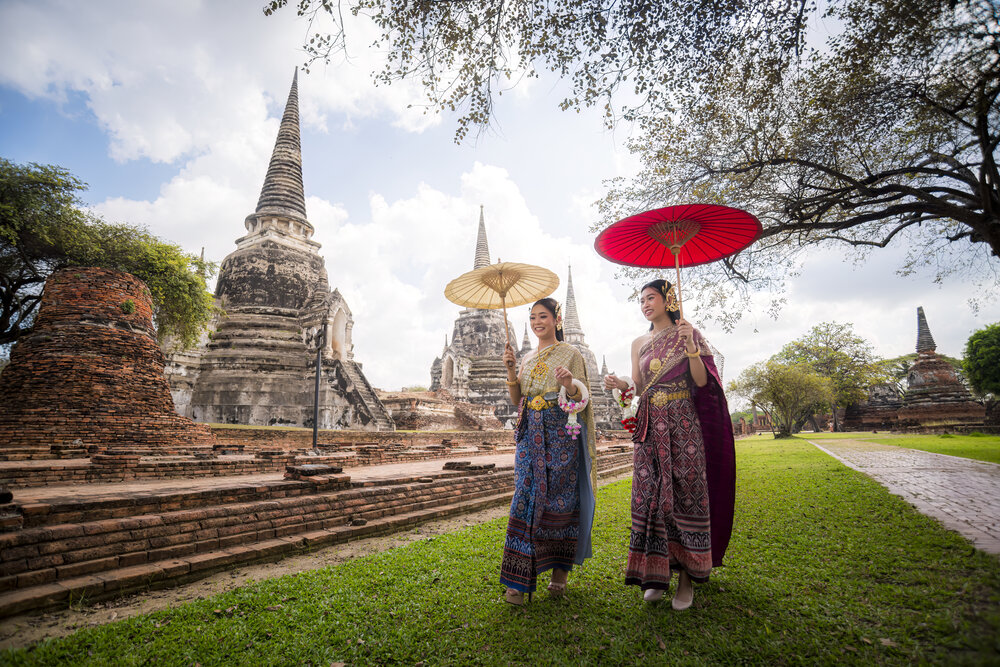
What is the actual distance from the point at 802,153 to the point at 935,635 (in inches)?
314

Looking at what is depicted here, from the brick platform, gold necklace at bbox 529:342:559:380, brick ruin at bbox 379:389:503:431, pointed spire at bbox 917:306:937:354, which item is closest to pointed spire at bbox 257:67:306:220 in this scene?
brick ruin at bbox 379:389:503:431

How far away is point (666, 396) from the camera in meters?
3.39

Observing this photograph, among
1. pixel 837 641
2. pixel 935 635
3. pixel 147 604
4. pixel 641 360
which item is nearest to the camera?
pixel 935 635

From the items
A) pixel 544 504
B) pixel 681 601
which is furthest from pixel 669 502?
pixel 544 504

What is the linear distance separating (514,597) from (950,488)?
7.39 meters

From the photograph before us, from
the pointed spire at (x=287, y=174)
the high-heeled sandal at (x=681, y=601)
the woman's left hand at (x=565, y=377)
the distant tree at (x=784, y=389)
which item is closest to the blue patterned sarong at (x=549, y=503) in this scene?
the woman's left hand at (x=565, y=377)

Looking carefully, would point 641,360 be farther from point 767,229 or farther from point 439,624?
point 767,229

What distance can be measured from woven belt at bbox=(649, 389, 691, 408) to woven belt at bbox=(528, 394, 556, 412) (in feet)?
2.43

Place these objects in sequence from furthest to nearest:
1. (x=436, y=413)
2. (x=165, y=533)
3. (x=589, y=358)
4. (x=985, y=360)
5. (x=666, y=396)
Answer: (x=589, y=358) → (x=985, y=360) → (x=436, y=413) → (x=165, y=533) → (x=666, y=396)

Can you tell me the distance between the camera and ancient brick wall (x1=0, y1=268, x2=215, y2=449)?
29.5 ft

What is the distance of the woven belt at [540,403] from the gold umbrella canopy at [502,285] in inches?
33.3

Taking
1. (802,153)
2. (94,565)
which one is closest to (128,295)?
(94,565)

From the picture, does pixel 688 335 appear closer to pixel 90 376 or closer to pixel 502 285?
pixel 502 285

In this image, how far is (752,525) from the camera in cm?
514
